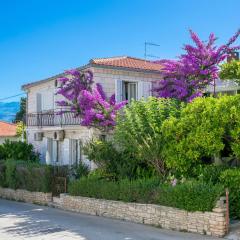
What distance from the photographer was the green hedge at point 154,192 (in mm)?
12461

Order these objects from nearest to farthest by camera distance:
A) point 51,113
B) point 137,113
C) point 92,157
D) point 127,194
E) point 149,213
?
point 149,213
point 127,194
point 137,113
point 92,157
point 51,113

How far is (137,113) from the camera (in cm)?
1653

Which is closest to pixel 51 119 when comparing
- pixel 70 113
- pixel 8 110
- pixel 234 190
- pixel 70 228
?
pixel 70 113

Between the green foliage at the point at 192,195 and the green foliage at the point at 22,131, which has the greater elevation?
the green foliage at the point at 22,131

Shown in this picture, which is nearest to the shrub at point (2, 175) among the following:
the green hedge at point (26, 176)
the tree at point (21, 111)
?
the green hedge at point (26, 176)

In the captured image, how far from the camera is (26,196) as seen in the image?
70.2 ft

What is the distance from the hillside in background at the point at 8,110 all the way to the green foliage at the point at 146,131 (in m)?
39.0

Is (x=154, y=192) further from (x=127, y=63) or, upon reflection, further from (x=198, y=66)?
(x=127, y=63)

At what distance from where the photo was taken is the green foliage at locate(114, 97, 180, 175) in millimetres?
15500

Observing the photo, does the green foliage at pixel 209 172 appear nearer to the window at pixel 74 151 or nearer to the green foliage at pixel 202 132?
the green foliage at pixel 202 132

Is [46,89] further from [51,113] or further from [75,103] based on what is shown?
[75,103]

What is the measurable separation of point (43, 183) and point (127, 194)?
245 inches

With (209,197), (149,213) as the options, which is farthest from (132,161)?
(209,197)

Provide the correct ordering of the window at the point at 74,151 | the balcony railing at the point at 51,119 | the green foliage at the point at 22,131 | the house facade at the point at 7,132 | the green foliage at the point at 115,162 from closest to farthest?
1. the green foliage at the point at 115,162
2. the balcony railing at the point at 51,119
3. the window at the point at 74,151
4. the green foliage at the point at 22,131
5. the house facade at the point at 7,132
